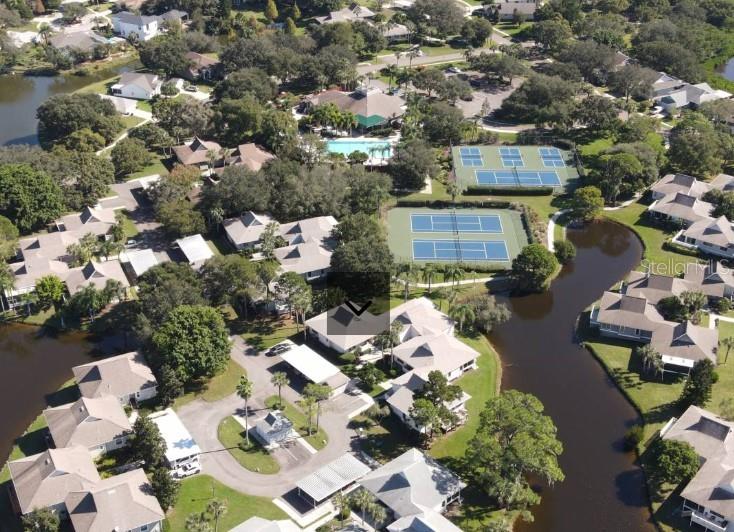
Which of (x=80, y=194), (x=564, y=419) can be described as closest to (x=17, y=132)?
(x=80, y=194)

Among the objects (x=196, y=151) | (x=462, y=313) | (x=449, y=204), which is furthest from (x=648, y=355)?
(x=196, y=151)

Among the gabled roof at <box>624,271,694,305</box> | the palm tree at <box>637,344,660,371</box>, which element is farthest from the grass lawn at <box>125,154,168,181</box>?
the palm tree at <box>637,344,660,371</box>

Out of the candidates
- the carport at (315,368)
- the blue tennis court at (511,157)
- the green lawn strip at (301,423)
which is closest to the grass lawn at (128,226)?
the carport at (315,368)

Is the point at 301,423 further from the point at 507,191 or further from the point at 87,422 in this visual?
the point at 507,191

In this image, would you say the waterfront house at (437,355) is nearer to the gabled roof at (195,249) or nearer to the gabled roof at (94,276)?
the gabled roof at (195,249)

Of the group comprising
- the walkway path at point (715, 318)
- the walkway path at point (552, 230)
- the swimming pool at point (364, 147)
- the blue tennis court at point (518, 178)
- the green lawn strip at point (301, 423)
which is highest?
the swimming pool at point (364, 147)

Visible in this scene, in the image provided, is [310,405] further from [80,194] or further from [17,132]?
[17,132]
